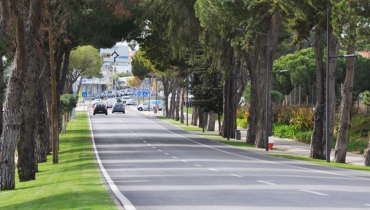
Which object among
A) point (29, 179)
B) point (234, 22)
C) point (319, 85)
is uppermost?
point (234, 22)

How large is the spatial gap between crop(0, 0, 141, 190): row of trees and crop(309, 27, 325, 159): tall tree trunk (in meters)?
9.89

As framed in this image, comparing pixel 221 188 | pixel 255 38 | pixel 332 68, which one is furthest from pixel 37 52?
pixel 221 188

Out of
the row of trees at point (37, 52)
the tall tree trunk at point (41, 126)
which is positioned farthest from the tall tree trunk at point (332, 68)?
the tall tree trunk at point (41, 126)

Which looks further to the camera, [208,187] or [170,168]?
[170,168]

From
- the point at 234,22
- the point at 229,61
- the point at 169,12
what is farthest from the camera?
the point at 229,61

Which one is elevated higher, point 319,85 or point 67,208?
point 319,85

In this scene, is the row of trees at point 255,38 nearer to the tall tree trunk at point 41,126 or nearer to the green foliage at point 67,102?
the green foliage at point 67,102

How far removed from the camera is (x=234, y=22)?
50812mm

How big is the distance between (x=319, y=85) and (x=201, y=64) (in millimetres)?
26673

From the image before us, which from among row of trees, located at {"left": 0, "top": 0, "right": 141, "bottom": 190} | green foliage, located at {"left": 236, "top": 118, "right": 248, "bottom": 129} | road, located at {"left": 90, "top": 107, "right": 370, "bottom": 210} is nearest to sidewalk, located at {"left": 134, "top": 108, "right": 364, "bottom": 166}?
row of trees, located at {"left": 0, "top": 0, "right": 141, "bottom": 190}

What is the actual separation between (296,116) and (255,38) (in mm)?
21424

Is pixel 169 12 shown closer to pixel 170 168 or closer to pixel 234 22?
pixel 234 22

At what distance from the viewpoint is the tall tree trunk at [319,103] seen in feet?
141

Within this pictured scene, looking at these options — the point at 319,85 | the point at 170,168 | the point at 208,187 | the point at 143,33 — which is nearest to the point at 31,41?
the point at 170,168
